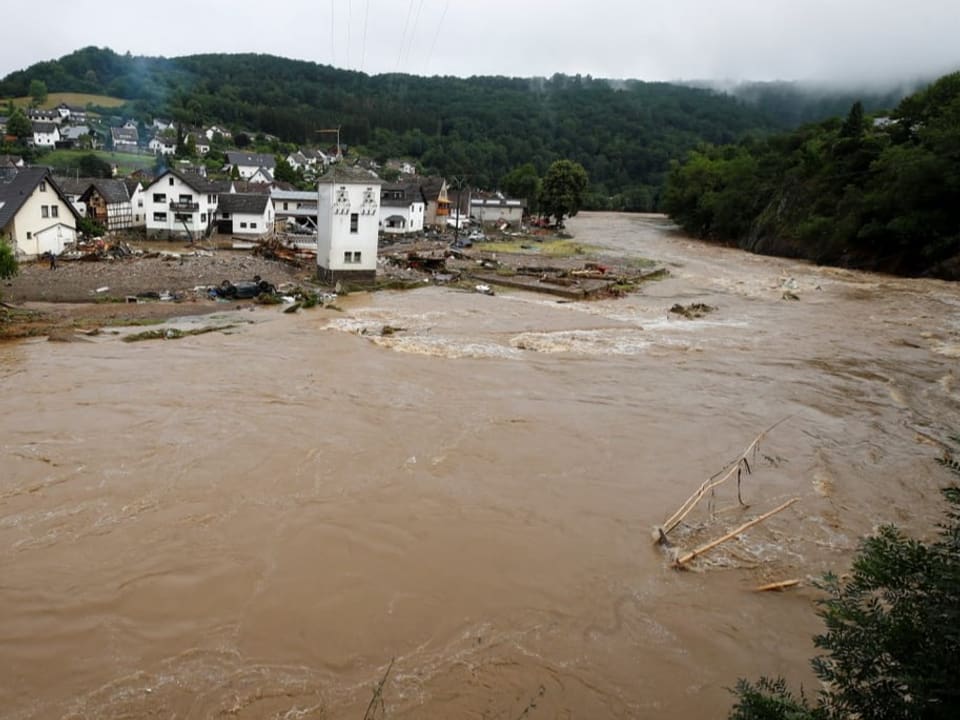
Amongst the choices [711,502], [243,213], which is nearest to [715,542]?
[711,502]

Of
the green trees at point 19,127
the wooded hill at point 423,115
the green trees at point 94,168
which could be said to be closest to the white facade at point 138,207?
the green trees at point 94,168

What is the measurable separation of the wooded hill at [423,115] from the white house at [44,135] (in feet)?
98.9

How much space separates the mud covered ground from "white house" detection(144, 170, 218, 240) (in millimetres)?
11281

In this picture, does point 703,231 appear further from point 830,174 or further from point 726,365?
point 726,365

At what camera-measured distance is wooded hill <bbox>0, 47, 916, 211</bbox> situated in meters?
126

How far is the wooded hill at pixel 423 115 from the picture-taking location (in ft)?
413

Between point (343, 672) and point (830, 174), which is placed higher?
point (830, 174)

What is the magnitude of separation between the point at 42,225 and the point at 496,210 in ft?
166

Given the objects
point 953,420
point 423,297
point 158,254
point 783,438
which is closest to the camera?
point 783,438

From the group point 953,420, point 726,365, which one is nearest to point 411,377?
point 726,365

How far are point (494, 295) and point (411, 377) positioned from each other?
46.0ft

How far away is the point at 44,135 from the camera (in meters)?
87.0

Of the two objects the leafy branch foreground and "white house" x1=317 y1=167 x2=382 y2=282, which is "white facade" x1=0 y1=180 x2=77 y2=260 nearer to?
"white house" x1=317 y1=167 x2=382 y2=282

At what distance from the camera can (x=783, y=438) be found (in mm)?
12227
